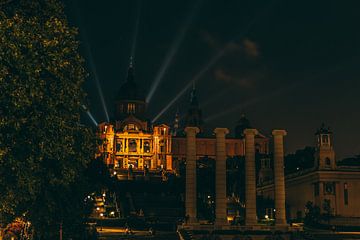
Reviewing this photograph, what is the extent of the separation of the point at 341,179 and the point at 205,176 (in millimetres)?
27035

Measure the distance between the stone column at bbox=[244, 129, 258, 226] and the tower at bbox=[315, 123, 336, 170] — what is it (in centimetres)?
1880

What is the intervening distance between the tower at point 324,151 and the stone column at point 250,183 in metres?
18.8

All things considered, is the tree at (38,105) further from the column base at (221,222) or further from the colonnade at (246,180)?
the colonnade at (246,180)

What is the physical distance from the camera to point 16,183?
25641 millimetres

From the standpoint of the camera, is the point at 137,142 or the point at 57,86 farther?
the point at 137,142

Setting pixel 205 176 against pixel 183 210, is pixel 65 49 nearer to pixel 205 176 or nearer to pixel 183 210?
pixel 183 210

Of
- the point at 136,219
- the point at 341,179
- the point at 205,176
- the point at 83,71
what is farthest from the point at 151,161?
the point at 83,71

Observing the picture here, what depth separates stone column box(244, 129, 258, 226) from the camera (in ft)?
210

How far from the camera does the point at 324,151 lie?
8344cm

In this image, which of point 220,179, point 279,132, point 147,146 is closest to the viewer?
point 279,132

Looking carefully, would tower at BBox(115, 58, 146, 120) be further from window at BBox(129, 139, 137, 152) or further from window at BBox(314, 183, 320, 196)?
window at BBox(314, 183, 320, 196)

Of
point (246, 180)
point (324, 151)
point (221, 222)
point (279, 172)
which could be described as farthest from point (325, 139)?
point (221, 222)

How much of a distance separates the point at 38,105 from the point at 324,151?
62.8 m

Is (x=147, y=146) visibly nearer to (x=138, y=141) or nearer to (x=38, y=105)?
(x=138, y=141)
